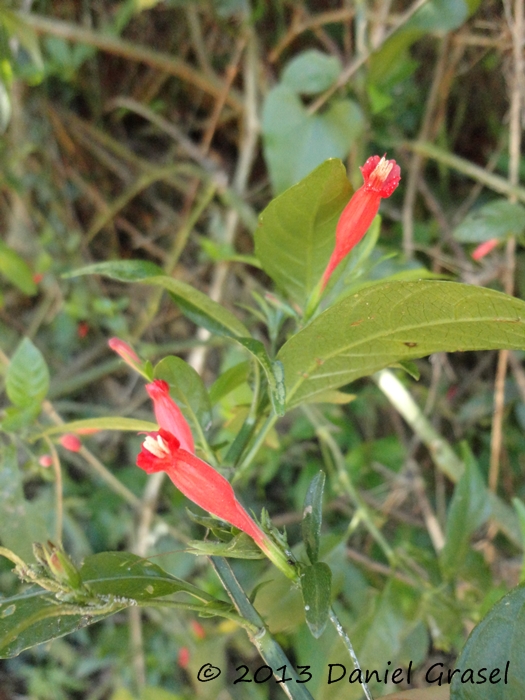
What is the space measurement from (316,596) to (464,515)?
40cm

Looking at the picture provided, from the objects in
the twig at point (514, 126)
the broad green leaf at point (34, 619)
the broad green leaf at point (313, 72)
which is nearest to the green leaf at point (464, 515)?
the twig at point (514, 126)

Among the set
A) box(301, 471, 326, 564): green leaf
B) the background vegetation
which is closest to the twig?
the background vegetation

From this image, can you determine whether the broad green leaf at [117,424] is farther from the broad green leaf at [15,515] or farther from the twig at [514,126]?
the twig at [514,126]

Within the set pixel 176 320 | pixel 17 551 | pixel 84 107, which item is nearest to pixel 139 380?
pixel 176 320

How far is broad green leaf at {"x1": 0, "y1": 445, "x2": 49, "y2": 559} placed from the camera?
0.46m

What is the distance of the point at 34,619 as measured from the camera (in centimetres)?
30

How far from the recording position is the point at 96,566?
334 mm

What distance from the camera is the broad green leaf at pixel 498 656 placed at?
0.29 meters

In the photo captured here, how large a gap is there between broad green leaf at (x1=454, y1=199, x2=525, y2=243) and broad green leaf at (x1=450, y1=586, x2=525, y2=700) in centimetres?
56

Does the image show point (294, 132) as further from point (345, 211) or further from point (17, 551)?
point (17, 551)

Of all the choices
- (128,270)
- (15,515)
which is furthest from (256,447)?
(15,515)

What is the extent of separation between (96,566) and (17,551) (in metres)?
0.17

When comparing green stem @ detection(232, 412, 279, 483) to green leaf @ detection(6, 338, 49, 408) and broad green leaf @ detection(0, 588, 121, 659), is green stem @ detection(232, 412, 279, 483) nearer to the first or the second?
broad green leaf @ detection(0, 588, 121, 659)

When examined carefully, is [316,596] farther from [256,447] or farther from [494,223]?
[494,223]
